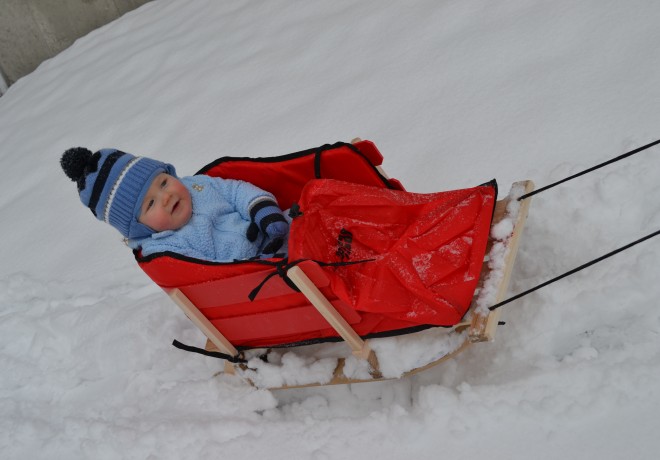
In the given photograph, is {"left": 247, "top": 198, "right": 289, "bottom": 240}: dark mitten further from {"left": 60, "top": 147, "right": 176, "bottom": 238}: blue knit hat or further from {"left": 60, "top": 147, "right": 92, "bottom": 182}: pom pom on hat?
{"left": 60, "top": 147, "right": 92, "bottom": 182}: pom pom on hat

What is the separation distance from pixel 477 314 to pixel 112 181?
1.25 meters

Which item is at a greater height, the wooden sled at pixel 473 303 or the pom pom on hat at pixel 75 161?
the pom pom on hat at pixel 75 161

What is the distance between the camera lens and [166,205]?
6.70 ft

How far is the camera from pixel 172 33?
4773mm

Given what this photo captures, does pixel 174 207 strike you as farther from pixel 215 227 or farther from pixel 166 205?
pixel 215 227

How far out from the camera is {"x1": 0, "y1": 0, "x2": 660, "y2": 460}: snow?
171 cm

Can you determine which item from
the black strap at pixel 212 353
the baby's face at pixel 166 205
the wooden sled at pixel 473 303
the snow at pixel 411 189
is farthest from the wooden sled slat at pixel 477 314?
the baby's face at pixel 166 205

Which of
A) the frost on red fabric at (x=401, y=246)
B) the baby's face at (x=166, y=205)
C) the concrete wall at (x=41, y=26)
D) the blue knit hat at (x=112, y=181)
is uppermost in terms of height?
the concrete wall at (x=41, y=26)

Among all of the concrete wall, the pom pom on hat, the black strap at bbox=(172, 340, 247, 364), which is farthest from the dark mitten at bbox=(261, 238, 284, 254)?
the concrete wall

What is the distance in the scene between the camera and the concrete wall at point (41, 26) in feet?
17.7

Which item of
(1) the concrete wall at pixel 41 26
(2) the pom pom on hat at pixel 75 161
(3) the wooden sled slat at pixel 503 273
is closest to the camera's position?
(3) the wooden sled slat at pixel 503 273

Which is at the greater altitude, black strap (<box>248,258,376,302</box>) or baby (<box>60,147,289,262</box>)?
baby (<box>60,147,289,262</box>)

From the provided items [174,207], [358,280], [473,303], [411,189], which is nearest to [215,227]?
[174,207]

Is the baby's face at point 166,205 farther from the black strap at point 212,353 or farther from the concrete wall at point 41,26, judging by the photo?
the concrete wall at point 41,26
